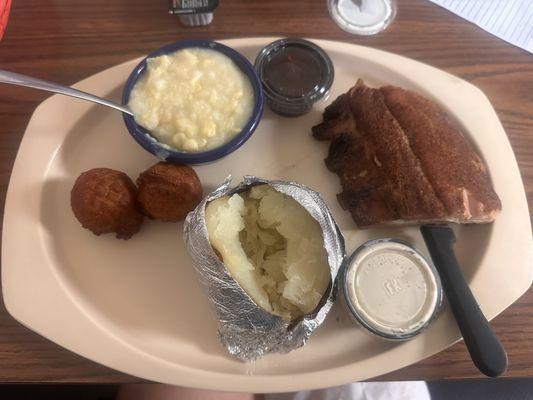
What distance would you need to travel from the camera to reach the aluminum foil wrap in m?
0.83

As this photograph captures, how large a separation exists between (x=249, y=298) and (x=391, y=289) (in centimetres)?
26

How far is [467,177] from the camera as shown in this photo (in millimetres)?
982

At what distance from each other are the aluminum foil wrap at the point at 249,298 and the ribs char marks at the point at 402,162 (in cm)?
14

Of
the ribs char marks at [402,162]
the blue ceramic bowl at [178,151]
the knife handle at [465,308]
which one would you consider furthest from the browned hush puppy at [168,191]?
the knife handle at [465,308]

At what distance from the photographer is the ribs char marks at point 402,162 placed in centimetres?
96

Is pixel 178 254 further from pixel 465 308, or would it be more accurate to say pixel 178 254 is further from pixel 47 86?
pixel 465 308

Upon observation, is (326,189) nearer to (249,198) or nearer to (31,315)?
(249,198)

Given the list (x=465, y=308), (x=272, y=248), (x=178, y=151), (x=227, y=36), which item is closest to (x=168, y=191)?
(x=178, y=151)

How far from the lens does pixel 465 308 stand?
2.97 ft

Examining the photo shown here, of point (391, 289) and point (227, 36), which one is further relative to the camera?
point (227, 36)

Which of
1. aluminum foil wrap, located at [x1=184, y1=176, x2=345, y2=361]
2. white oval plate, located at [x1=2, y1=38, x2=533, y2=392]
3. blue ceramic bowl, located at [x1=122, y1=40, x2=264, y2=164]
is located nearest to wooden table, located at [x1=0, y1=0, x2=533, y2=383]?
white oval plate, located at [x1=2, y1=38, x2=533, y2=392]

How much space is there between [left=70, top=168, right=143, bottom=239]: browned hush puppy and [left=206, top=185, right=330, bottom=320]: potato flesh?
7.6 inches

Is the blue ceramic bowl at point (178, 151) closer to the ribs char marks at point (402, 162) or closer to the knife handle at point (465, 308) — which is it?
the ribs char marks at point (402, 162)

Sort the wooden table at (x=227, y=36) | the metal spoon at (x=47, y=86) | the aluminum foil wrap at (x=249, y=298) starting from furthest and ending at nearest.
Result: 1. the wooden table at (x=227, y=36)
2. the metal spoon at (x=47, y=86)
3. the aluminum foil wrap at (x=249, y=298)
